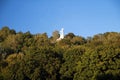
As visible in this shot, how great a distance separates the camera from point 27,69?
4947cm

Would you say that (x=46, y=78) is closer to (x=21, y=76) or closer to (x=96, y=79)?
(x=21, y=76)

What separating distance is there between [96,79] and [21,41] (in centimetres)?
2611

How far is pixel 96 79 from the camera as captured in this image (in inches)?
1865

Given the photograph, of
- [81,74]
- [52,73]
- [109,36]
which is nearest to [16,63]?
[52,73]

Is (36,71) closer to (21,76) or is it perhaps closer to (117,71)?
(21,76)

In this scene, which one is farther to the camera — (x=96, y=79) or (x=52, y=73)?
(x=52, y=73)

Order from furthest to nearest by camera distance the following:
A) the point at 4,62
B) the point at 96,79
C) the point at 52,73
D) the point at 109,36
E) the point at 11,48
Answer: the point at 109,36
the point at 11,48
the point at 4,62
the point at 52,73
the point at 96,79

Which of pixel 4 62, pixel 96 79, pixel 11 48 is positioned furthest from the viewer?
pixel 11 48

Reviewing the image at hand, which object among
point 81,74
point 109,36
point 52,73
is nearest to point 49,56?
point 52,73

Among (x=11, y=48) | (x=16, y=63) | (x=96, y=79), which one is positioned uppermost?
(x=11, y=48)

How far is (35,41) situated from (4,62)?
1607 cm

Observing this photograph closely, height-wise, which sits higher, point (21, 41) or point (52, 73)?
point (21, 41)

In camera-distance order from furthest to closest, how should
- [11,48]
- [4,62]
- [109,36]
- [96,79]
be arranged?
[109,36], [11,48], [4,62], [96,79]

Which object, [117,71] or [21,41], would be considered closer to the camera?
[117,71]
